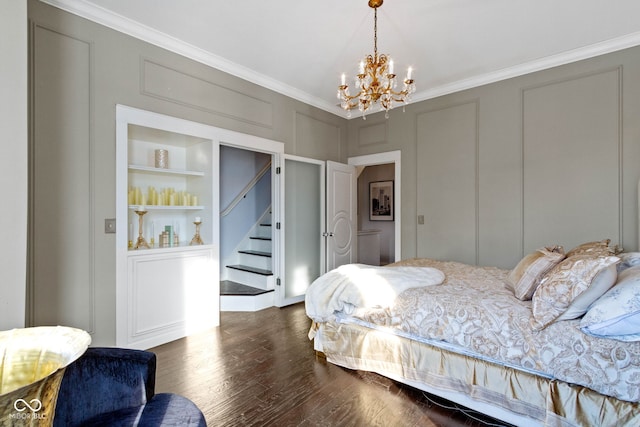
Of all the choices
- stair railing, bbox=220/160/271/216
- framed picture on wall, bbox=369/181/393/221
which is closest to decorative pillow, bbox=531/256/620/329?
stair railing, bbox=220/160/271/216

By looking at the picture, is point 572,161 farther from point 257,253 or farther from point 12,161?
point 12,161

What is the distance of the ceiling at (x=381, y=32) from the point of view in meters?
2.44

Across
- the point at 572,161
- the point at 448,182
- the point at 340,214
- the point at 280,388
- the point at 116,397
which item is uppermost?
the point at 572,161

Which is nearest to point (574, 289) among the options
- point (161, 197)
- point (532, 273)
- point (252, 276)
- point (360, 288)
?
point (532, 273)

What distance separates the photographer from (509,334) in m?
1.68

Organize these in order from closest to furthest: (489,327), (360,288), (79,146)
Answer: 1. (489,327)
2. (360,288)
3. (79,146)

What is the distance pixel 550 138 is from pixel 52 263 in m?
4.72

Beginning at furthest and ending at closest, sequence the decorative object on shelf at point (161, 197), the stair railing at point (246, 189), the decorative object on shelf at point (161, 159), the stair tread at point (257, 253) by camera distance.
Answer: the stair railing at point (246, 189)
the stair tread at point (257, 253)
the decorative object on shelf at point (161, 159)
the decorative object on shelf at point (161, 197)

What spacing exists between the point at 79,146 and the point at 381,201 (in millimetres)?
5874

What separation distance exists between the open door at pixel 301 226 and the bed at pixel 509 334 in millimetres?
1689

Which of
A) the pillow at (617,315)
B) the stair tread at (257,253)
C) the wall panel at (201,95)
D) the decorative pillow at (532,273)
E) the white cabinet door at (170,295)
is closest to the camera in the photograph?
the pillow at (617,315)

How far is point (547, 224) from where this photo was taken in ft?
10.7

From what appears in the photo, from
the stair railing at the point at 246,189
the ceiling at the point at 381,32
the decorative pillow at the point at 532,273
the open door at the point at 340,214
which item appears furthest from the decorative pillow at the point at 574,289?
the stair railing at the point at 246,189

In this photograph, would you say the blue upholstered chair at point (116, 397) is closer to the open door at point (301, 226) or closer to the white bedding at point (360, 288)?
the white bedding at point (360, 288)
